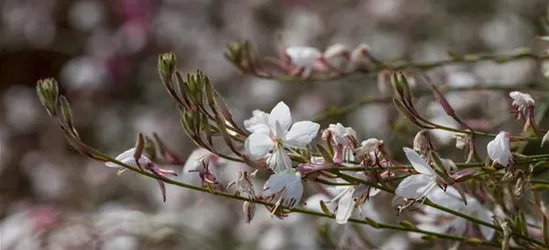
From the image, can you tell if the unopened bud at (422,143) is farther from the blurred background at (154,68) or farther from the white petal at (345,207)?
the blurred background at (154,68)

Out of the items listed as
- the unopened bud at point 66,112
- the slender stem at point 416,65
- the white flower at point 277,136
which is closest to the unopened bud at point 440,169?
the white flower at point 277,136

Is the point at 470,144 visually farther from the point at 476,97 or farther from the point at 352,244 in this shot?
the point at 476,97

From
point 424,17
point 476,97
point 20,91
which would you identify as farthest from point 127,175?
point 476,97

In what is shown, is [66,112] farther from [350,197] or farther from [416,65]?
[416,65]

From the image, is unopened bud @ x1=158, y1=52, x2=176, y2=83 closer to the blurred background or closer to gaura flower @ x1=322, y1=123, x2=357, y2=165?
gaura flower @ x1=322, y1=123, x2=357, y2=165

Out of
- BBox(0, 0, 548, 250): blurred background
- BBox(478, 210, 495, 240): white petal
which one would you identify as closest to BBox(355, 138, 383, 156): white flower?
BBox(478, 210, 495, 240): white petal

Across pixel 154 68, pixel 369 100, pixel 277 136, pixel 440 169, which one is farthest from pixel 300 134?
pixel 154 68

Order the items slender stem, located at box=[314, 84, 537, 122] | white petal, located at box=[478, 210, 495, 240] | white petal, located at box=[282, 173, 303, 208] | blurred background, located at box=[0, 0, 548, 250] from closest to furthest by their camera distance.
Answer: white petal, located at box=[282, 173, 303, 208] < white petal, located at box=[478, 210, 495, 240] < slender stem, located at box=[314, 84, 537, 122] < blurred background, located at box=[0, 0, 548, 250]
